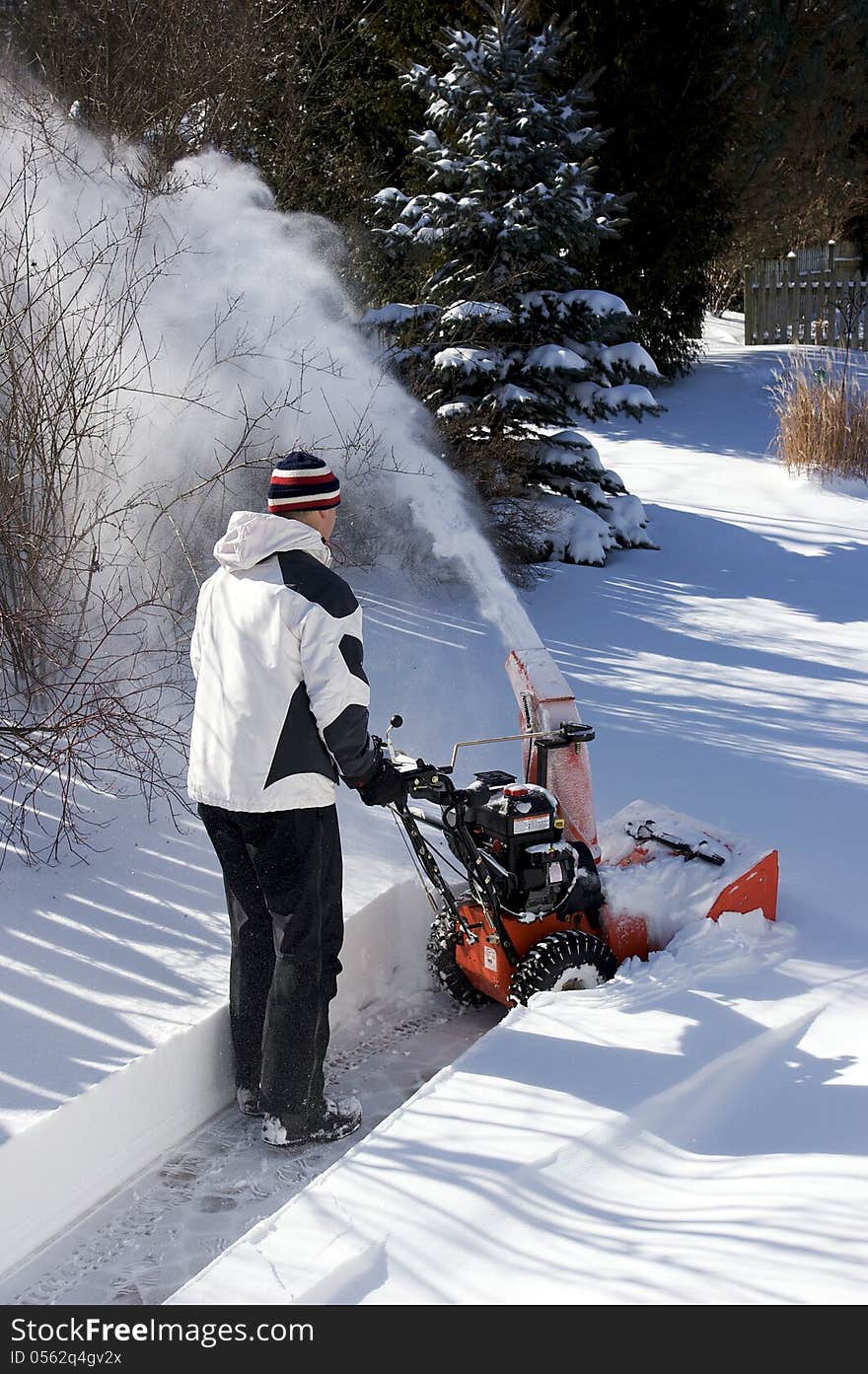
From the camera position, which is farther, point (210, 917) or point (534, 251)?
point (534, 251)

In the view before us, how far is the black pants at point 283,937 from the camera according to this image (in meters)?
3.18

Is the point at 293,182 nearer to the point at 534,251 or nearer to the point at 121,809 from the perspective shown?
the point at 534,251

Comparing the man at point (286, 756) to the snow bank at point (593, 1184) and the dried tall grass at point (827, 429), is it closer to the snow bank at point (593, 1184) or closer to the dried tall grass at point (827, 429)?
the snow bank at point (593, 1184)

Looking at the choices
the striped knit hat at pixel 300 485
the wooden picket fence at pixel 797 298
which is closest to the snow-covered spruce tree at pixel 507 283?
the striped knit hat at pixel 300 485

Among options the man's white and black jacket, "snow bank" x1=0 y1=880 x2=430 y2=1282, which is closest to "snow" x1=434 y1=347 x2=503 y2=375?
Result: "snow bank" x1=0 y1=880 x2=430 y2=1282

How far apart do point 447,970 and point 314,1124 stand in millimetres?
846

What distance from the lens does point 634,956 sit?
12.7 feet

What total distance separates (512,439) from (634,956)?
5.16 metres

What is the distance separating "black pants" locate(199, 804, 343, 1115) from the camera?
10.4 ft

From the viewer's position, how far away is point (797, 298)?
17.5m

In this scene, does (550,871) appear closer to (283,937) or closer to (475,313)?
Result: (283,937)

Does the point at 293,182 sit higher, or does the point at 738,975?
the point at 293,182

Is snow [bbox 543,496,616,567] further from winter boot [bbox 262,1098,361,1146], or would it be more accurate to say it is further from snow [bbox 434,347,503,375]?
winter boot [bbox 262,1098,361,1146]
